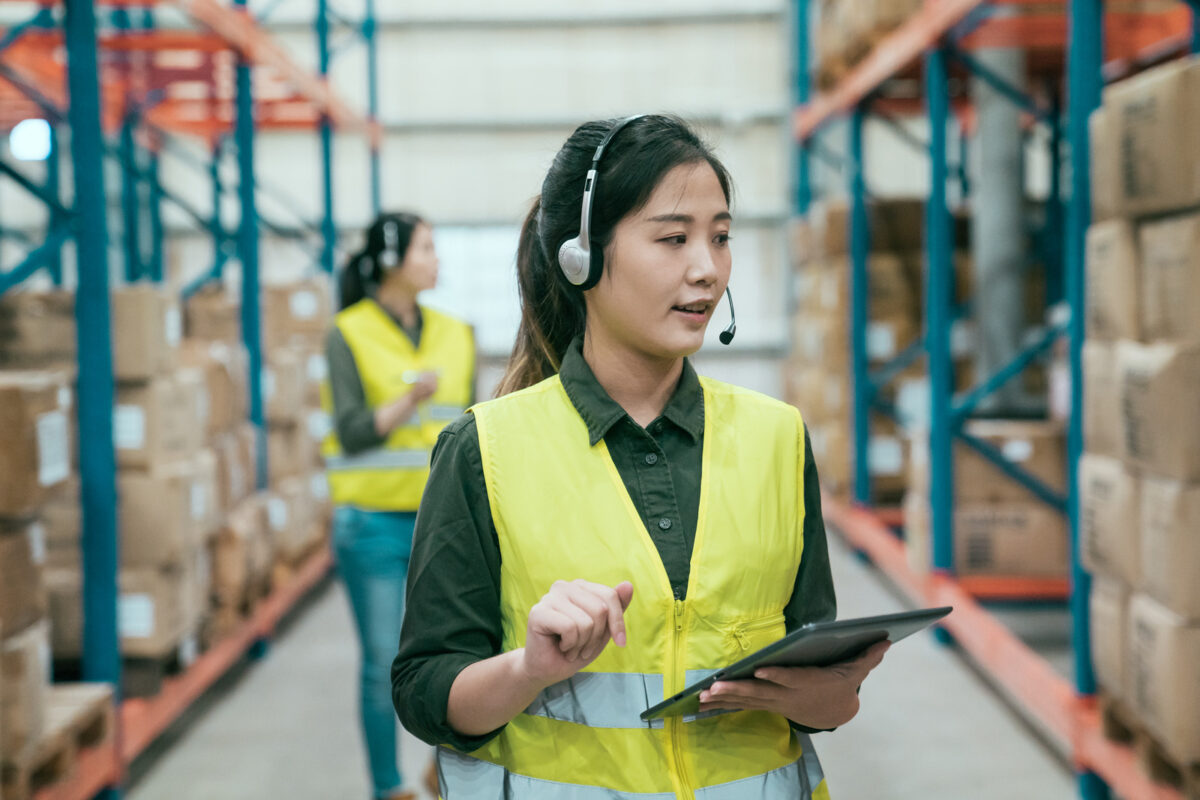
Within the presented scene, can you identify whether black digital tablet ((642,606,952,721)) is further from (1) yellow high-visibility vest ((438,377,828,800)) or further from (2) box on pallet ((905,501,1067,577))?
(2) box on pallet ((905,501,1067,577))

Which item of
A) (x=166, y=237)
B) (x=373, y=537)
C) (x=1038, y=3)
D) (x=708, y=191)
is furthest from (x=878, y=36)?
(x=166, y=237)

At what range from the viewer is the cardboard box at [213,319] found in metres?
6.41

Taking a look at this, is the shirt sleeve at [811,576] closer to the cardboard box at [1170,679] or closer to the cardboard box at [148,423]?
the cardboard box at [1170,679]

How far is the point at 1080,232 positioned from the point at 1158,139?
0.73 m

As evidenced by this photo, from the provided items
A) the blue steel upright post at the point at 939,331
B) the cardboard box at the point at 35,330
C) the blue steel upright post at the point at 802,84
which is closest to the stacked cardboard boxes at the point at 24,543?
the cardboard box at the point at 35,330

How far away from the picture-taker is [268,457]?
22.9ft

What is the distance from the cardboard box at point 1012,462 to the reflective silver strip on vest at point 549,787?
15.5 feet

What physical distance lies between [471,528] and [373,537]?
2.26 metres

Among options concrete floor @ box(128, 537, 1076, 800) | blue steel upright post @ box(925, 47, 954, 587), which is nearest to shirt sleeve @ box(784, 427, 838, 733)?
concrete floor @ box(128, 537, 1076, 800)

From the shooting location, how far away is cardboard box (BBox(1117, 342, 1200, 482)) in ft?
10.6

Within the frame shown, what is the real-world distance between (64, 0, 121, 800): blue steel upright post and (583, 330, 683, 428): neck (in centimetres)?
291

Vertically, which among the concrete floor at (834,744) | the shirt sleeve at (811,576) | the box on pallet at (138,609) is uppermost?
the shirt sleeve at (811,576)

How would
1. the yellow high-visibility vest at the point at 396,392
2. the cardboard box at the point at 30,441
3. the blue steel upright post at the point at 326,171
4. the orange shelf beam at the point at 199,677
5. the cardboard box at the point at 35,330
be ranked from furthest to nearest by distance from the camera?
the blue steel upright post at the point at 326,171 < the orange shelf beam at the point at 199,677 < the cardboard box at the point at 35,330 < the yellow high-visibility vest at the point at 396,392 < the cardboard box at the point at 30,441

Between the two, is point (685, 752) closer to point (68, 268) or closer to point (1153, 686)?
point (1153, 686)
